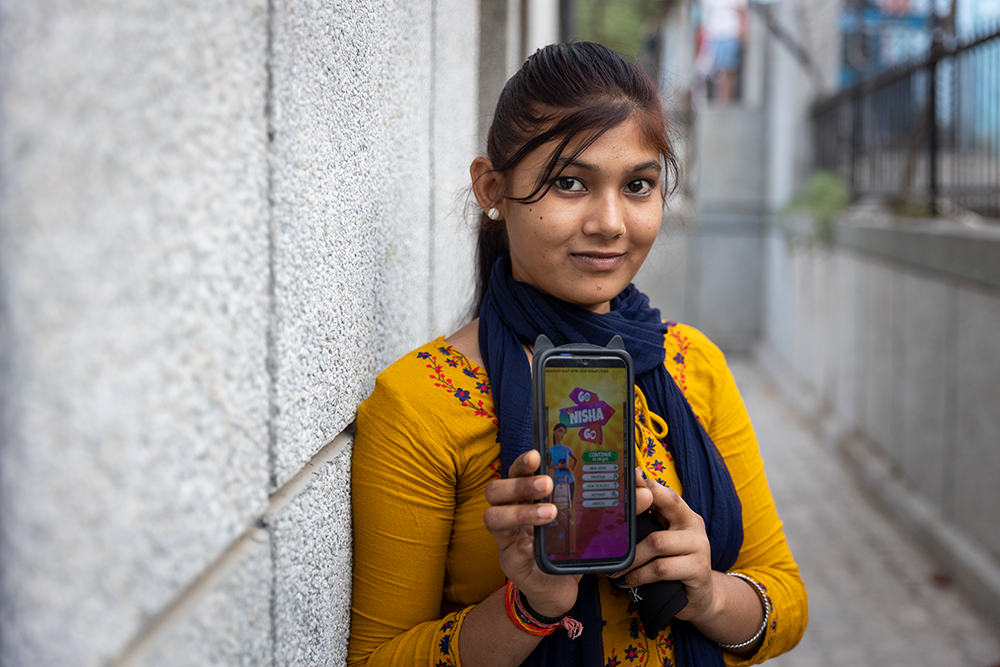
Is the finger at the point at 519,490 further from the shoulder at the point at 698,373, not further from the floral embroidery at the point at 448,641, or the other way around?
the shoulder at the point at 698,373

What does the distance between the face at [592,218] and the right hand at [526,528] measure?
18.0 inches

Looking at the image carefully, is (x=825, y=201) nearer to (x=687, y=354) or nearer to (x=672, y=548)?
(x=687, y=354)

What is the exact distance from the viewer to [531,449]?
4.36 ft

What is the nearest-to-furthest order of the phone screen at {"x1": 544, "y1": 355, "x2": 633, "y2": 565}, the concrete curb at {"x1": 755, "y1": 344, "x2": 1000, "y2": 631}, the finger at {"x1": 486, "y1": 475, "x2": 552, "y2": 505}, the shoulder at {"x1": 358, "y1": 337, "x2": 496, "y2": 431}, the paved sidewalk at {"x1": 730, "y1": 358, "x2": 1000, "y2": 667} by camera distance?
the finger at {"x1": 486, "y1": 475, "x2": 552, "y2": 505} < the phone screen at {"x1": 544, "y1": 355, "x2": 633, "y2": 565} < the shoulder at {"x1": 358, "y1": 337, "x2": 496, "y2": 431} < the paved sidewalk at {"x1": 730, "y1": 358, "x2": 1000, "y2": 667} < the concrete curb at {"x1": 755, "y1": 344, "x2": 1000, "y2": 631}

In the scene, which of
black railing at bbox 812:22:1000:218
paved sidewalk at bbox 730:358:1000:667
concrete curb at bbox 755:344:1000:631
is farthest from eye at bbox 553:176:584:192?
black railing at bbox 812:22:1000:218

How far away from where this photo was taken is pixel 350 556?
4.66ft

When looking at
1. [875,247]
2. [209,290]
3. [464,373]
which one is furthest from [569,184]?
[875,247]

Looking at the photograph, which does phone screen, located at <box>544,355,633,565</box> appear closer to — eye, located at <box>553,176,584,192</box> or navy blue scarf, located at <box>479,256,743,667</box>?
navy blue scarf, located at <box>479,256,743,667</box>

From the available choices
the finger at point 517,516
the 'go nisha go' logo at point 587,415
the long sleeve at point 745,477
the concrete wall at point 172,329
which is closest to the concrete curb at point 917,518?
the long sleeve at point 745,477

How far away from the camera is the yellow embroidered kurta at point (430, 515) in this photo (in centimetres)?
137

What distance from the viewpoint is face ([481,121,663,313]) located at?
4.79ft

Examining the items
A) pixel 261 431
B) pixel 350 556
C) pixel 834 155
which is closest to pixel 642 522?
pixel 350 556

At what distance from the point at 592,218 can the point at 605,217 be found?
23 mm

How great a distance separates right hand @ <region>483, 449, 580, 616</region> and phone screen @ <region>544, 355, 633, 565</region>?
5 centimetres
